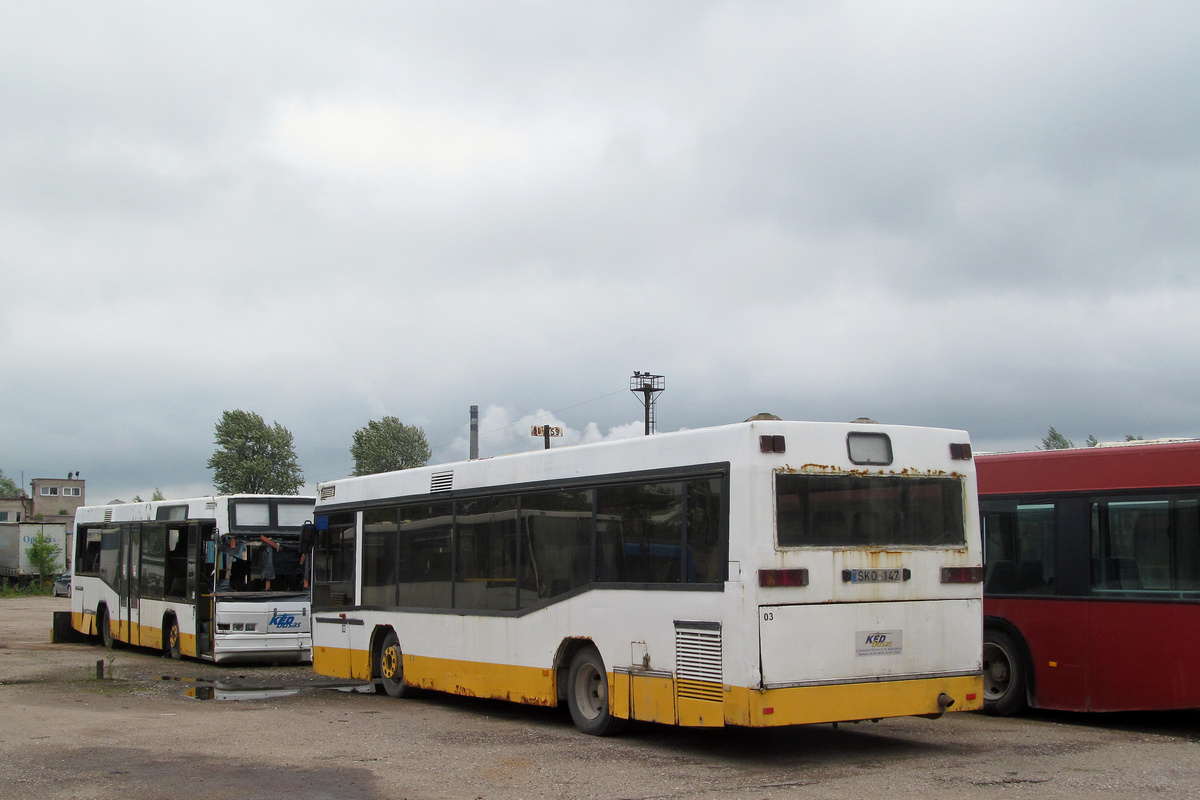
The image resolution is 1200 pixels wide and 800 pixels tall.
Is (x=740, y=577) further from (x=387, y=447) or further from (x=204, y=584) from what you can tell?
(x=387, y=447)

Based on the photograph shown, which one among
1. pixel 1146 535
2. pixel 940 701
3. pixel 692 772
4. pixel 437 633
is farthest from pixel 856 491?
pixel 437 633

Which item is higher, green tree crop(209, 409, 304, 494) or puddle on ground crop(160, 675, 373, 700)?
green tree crop(209, 409, 304, 494)

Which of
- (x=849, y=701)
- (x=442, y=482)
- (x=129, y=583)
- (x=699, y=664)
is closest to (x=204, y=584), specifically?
(x=129, y=583)

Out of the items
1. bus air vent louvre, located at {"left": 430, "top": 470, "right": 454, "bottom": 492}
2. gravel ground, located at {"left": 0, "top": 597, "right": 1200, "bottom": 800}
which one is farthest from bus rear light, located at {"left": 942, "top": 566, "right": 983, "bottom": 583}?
Result: bus air vent louvre, located at {"left": 430, "top": 470, "right": 454, "bottom": 492}

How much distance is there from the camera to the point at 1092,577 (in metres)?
12.0

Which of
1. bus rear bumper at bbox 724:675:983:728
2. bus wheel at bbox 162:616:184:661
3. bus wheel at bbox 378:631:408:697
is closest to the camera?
bus rear bumper at bbox 724:675:983:728

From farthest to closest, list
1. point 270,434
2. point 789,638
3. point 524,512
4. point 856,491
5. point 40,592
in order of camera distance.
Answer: point 270,434 < point 40,592 < point 524,512 < point 856,491 < point 789,638

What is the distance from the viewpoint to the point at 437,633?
14.1 metres

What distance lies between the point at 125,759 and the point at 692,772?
493 centimetres

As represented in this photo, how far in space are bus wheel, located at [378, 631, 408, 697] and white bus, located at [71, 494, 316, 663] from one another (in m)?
3.68

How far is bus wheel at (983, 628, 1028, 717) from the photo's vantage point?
1270 cm

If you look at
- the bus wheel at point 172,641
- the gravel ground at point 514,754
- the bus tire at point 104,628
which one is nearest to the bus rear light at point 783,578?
the gravel ground at point 514,754

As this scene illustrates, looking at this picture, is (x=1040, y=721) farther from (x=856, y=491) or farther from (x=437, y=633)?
(x=437, y=633)

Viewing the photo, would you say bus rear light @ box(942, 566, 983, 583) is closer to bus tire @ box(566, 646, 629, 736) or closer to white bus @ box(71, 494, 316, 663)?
bus tire @ box(566, 646, 629, 736)
